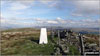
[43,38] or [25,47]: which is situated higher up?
[43,38]

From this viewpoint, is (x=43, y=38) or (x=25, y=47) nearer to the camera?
(x=25, y=47)

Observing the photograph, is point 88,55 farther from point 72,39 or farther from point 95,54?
point 72,39

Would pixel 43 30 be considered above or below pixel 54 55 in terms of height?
above

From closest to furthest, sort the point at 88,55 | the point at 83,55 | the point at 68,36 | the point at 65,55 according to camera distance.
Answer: the point at 83,55
the point at 88,55
the point at 65,55
the point at 68,36

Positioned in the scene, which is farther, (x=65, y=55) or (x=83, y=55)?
(x=65, y=55)

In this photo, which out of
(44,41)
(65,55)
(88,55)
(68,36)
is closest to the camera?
(88,55)

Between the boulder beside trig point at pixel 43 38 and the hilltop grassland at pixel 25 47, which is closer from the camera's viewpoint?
the hilltop grassland at pixel 25 47

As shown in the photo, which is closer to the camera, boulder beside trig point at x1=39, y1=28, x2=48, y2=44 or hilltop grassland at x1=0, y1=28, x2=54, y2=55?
hilltop grassland at x1=0, y1=28, x2=54, y2=55

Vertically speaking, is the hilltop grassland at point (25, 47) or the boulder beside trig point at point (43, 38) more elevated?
the boulder beside trig point at point (43, 38)

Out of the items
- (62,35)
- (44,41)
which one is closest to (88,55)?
(44,41)

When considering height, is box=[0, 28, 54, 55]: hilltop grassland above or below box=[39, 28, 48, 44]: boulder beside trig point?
below

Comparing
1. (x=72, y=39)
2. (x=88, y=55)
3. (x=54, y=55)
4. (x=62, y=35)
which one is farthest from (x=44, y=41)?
(x=88, y=55)
